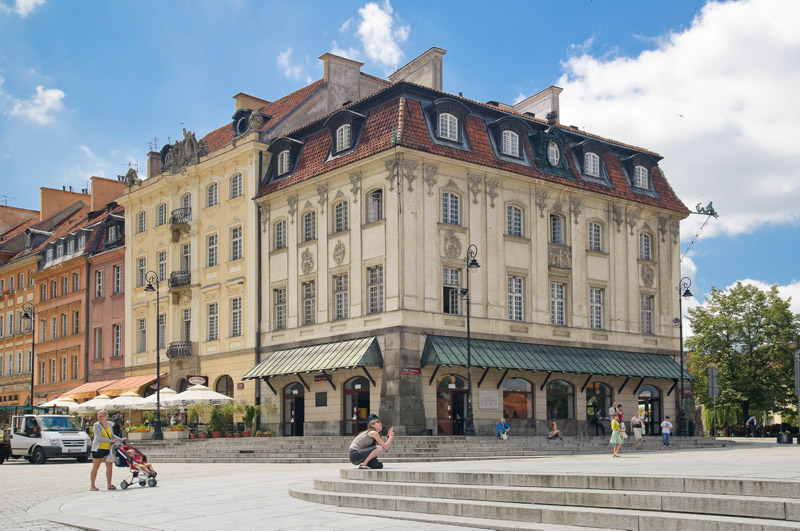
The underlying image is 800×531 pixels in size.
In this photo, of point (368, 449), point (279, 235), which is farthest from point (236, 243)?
point (368, 449)

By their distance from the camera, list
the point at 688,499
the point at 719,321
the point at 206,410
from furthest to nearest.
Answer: the point at 719,321
the point at 206,410
the point at 688,499

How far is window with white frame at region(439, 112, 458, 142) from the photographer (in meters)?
41.3

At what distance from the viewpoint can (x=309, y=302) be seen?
43.9 m

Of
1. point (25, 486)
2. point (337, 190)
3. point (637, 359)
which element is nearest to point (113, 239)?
point (337, 190)

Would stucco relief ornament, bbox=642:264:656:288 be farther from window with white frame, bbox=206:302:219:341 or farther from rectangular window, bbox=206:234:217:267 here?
rectangular window, bbox=206:234:217:267

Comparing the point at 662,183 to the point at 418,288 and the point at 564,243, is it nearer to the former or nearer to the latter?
the point at 564,243

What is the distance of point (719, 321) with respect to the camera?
6631 centimetres

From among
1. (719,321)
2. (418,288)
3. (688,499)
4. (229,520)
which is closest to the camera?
(688,499)

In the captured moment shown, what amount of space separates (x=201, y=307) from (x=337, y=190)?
39.3ft

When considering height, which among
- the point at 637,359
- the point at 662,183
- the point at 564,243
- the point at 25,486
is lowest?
the point at 25,486

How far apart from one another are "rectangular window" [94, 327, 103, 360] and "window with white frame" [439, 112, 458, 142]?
28322 mm

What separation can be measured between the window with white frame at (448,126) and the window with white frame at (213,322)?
1532cm

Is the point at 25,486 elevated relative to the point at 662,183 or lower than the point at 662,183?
lower

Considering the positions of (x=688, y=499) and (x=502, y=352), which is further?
(x=502, y=352)
